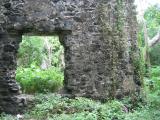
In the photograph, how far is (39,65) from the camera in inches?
773

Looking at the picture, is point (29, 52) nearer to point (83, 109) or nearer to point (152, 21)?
point (83, 109)

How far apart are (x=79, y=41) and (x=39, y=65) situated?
912cm

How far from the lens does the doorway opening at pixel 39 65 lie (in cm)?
1152

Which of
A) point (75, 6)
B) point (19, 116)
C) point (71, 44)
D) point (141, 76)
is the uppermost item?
point (75, 6)

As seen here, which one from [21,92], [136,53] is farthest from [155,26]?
[21,92]

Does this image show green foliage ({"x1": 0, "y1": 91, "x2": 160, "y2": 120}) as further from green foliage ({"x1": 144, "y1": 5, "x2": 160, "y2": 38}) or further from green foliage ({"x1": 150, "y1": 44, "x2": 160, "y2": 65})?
green foliage ({"x1": 144, "y1": 5, "x2": 160, "y2": 38})

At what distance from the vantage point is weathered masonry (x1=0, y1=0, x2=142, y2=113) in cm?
1053

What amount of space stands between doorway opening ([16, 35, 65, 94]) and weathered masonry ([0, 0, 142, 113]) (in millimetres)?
903

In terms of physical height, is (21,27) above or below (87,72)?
above

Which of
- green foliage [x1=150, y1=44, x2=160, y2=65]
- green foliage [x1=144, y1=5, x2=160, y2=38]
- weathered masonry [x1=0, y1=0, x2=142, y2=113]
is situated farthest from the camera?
green foliage [x1=144, y1=5, x2=160, y2=38]

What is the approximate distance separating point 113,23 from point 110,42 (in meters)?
0.54

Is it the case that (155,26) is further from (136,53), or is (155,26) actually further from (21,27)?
(21,27)

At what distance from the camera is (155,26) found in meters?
25.8

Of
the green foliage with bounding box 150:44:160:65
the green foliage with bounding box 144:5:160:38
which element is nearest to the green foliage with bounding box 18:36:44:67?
the green foliage with bounding box 150:44:160:65
